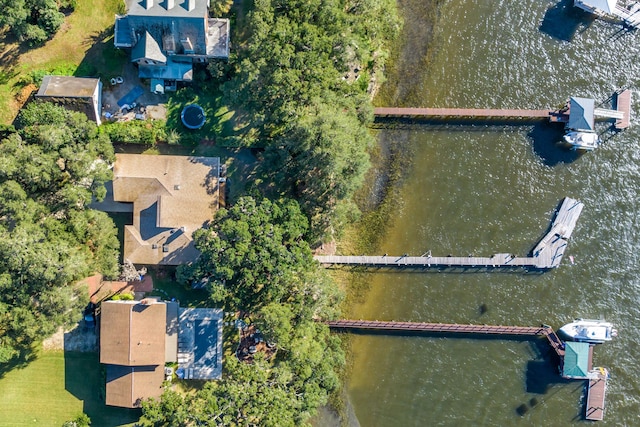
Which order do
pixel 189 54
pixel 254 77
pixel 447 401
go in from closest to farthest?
pixel 254 77 < pixel 189 54 < pixel 447 401

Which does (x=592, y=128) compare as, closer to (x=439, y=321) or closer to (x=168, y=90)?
(x=439, y=321)

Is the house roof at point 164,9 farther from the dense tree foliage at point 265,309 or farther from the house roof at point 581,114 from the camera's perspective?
the house roof at point 581,114

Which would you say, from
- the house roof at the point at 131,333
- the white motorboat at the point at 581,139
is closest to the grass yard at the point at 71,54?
the house roof at the point at 131,333

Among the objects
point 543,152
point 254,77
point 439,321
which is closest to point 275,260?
point 254,77

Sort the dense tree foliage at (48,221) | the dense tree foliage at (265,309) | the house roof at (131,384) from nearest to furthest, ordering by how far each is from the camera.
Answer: the dense tree foliage at (48,221) < the dense tree foliage at (265,309) < the house roof at (131,384)

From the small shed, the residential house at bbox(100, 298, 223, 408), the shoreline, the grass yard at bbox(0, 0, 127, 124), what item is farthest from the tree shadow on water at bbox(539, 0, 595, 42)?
the residential house at bbox(100, 298, 223, 408)

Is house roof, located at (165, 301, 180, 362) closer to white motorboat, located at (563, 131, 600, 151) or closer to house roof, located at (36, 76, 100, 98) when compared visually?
house roof, located at (36, 76, 100, 98)

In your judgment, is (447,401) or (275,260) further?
(447,401)
